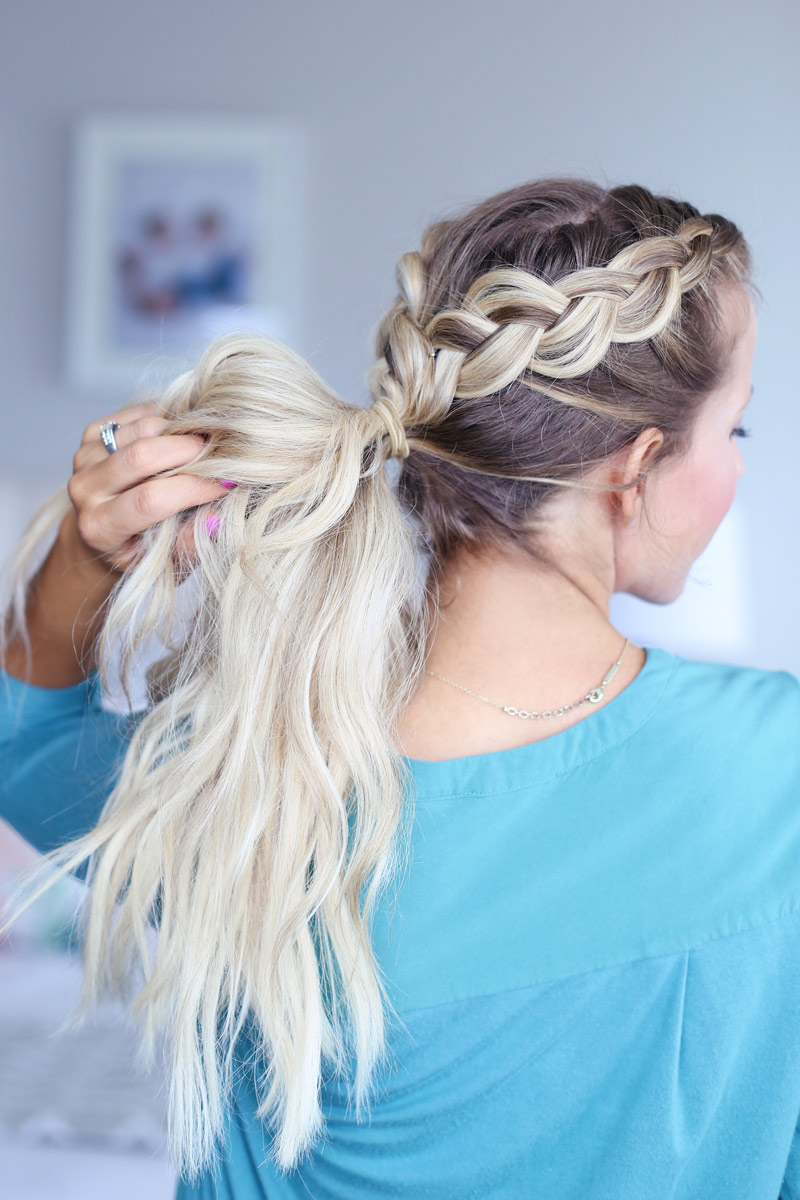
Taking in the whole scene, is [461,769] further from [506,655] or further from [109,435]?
[109,435]

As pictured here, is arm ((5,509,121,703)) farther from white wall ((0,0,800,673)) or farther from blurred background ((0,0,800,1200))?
white wall ((0,0,800,673))

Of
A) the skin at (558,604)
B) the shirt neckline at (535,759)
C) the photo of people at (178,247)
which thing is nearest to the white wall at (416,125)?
the photo of people at (178,247)

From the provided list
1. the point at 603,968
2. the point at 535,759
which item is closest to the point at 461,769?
the point at 535,759

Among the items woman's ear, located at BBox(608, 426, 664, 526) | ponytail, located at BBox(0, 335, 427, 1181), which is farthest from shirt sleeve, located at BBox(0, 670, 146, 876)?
woman's ear, located at BBox(608, 426, 664, 526)

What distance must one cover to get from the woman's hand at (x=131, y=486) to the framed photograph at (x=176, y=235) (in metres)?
1.39

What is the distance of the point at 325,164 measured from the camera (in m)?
2.06

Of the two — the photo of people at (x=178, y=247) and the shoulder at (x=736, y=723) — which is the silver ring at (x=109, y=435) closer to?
the shoulder at (x=736, y=723)

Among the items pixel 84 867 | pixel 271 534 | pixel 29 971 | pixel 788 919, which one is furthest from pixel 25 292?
pixel 788 919

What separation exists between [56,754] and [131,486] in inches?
10.8

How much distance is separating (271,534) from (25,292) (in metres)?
1.79

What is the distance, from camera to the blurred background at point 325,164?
6.32ft

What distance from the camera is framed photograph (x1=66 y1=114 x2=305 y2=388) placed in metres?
2.05

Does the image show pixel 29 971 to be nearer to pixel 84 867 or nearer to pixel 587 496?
pixel 84 867

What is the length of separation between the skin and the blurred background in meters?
1.04
